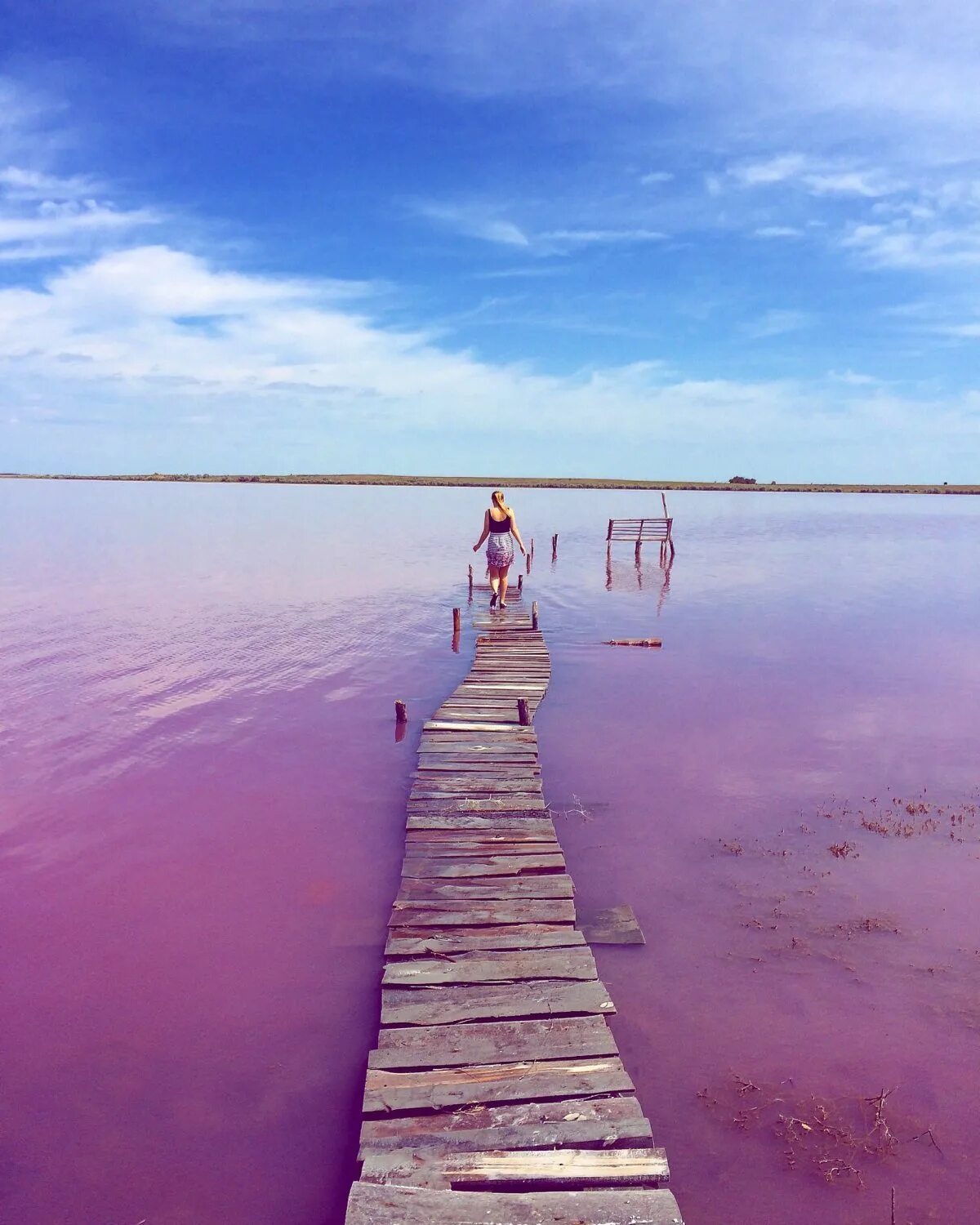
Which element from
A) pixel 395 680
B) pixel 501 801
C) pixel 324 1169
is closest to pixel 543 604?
pixel 395 680

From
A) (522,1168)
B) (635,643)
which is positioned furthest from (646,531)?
(522,1168)

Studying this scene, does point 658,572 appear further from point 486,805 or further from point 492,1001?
point 492,1001

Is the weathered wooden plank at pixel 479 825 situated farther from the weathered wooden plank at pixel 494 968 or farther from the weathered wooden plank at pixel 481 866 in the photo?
the weathered wooden plank at pixel 494 968

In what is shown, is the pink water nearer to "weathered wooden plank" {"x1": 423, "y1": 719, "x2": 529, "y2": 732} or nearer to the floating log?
the floating log

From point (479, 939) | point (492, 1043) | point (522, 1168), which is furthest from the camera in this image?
point (479, 939)

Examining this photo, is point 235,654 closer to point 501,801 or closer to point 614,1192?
point 501,801

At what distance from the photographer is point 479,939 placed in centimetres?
590

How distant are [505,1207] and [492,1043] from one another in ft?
3.69

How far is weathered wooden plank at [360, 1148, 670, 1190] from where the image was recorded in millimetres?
3787

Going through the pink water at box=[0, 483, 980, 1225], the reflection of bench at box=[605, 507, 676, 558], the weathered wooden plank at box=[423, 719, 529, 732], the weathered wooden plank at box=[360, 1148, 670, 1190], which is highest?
the reflection of bench at box=[605, 507, 676, 558]

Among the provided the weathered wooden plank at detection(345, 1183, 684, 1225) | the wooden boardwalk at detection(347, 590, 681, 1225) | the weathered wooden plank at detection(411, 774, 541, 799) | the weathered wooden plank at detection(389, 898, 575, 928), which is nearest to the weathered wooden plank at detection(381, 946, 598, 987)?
the wooden boardwalk at detection(347, 590, 681, 1225)

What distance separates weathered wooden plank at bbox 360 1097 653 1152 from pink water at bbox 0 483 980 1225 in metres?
0.66

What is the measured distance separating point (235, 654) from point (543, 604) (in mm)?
10615

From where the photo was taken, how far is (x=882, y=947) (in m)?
6.45
